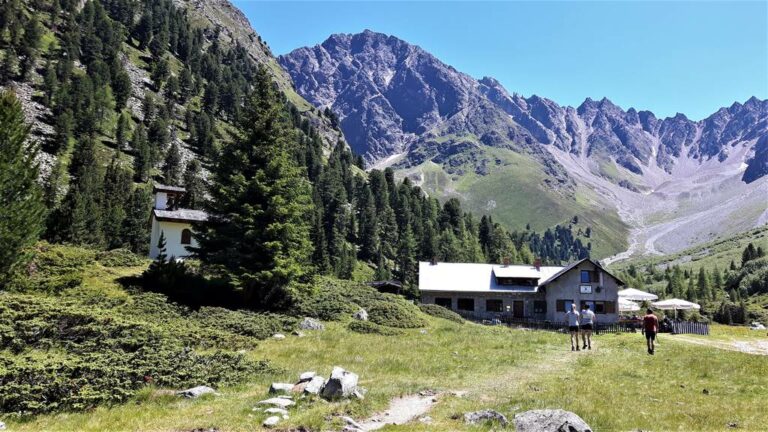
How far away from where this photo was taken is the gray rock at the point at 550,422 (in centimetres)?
942

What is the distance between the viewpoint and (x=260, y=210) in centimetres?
3127

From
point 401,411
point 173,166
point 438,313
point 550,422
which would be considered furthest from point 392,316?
point 173,166

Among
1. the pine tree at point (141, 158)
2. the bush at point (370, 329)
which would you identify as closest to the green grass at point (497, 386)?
the bush at point (370, 329)

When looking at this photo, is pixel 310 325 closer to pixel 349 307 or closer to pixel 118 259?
pixel 349 307

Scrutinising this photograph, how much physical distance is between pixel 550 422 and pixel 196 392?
31.6ft

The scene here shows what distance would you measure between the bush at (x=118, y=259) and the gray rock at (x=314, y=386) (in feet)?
94.3

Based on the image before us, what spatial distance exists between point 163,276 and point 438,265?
144ft

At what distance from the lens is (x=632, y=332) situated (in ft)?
148

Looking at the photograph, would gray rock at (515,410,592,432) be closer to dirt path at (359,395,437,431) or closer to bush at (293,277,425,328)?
dirt path at (359,395,437,431)

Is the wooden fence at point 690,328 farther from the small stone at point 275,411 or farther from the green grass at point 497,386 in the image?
the small stone at point 275,411

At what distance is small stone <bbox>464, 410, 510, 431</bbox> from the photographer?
10852 millimetres

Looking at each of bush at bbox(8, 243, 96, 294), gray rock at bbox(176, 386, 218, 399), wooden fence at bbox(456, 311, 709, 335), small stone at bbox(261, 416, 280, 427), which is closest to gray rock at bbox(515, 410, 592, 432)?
small stone at bbox(261, 416, 280, 427)

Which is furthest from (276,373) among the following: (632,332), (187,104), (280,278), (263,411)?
(187,104)

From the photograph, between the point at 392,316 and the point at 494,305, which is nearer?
the point at 392,316
